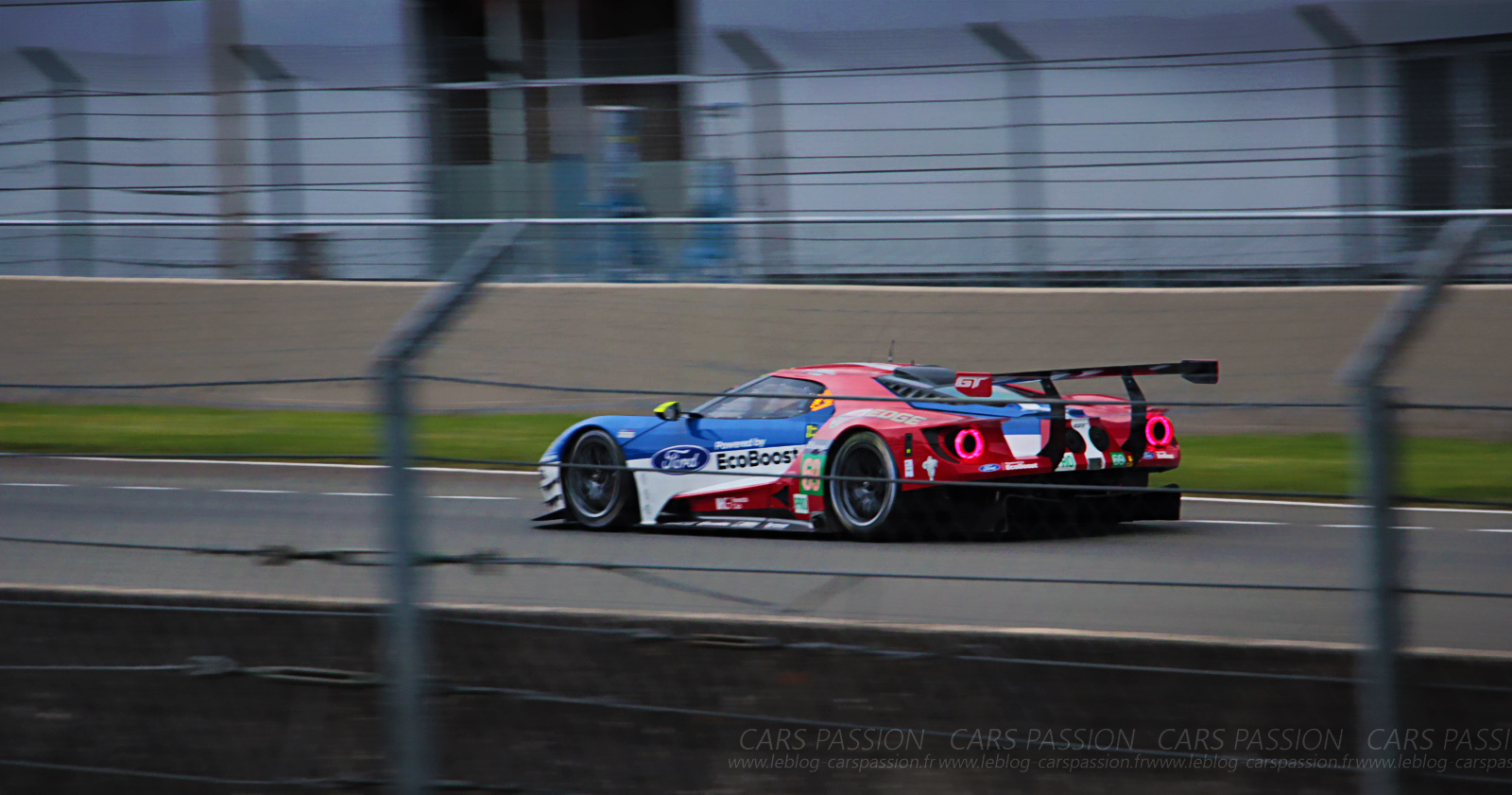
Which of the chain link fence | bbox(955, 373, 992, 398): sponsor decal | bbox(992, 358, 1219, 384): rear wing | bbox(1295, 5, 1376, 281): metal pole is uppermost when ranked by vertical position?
bbox(1295, 5, 1376, 281): metal pole

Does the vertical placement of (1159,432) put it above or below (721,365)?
below

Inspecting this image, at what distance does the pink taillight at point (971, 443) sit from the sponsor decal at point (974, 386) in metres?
0.24

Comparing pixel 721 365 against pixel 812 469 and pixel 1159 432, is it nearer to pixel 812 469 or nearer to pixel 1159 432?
pixel 812 469

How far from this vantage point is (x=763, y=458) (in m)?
6.22

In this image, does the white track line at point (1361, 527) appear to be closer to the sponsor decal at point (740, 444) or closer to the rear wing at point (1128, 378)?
the rear wing at point (1128, 378)

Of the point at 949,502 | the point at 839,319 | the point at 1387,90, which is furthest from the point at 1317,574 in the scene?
the point at 1387,90

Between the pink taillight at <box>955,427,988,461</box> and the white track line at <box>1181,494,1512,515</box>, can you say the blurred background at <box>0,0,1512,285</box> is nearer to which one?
the pink taillight at <box>955,427,988,461</box>

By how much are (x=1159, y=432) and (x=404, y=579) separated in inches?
157

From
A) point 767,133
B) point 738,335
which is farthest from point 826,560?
point 767,133

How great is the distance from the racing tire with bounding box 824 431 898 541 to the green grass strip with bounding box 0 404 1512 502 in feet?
3.50

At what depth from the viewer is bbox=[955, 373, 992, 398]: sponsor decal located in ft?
19.1

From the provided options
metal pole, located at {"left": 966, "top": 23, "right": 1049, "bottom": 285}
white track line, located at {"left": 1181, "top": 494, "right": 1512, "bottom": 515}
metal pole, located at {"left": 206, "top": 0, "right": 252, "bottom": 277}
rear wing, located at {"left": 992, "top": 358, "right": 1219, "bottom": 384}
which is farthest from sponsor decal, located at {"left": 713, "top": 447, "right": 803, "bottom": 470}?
metal pole, located at {"left": 206, "top": 0, "right": 252, "bottom": 277}

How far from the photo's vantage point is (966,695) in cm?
258

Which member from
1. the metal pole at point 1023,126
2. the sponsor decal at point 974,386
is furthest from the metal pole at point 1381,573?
the metal pole at point 1023,126
